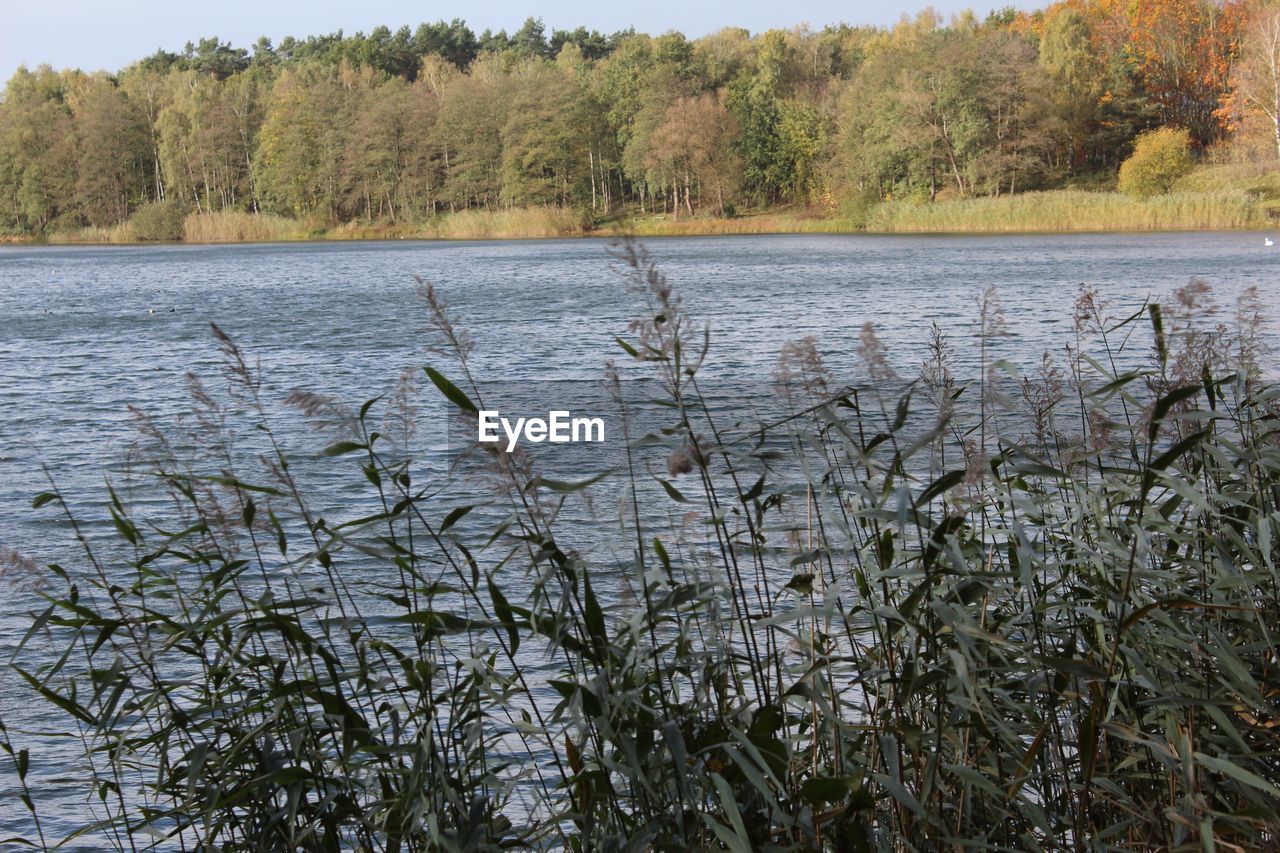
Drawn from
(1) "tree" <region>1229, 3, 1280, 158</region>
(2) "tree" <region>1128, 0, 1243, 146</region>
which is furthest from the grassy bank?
(2) "tree" <region>1128, 0, 1243, 146</region>

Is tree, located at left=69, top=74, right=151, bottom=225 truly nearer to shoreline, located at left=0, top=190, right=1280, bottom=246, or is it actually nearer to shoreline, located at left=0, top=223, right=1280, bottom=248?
shoreline, located at left=0, top=190, right=1280, bottom=246

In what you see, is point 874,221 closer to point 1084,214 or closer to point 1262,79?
point 1084,214

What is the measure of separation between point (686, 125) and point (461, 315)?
68.0m

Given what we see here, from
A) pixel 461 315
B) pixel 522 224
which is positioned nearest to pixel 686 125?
pixel 522 224

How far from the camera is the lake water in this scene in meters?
14.1

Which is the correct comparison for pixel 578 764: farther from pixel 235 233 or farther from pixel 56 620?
pixel 235 233

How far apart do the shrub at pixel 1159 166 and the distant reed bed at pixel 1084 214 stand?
215 inches

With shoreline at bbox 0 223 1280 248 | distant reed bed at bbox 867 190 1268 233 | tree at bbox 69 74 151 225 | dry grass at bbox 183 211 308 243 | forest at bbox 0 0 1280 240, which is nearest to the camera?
distant reed bed at bbox 867 190 1268 233

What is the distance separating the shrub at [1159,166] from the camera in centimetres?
6144

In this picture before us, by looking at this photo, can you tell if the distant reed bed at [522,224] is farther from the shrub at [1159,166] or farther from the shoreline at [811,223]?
the shrub at [1159,166]

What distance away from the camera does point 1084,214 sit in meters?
54.8

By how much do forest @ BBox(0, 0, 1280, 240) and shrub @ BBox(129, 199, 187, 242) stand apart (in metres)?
0.19

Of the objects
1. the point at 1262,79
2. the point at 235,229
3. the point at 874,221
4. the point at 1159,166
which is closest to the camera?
the point at 1159,166

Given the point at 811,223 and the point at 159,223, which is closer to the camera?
the point at 811,223
